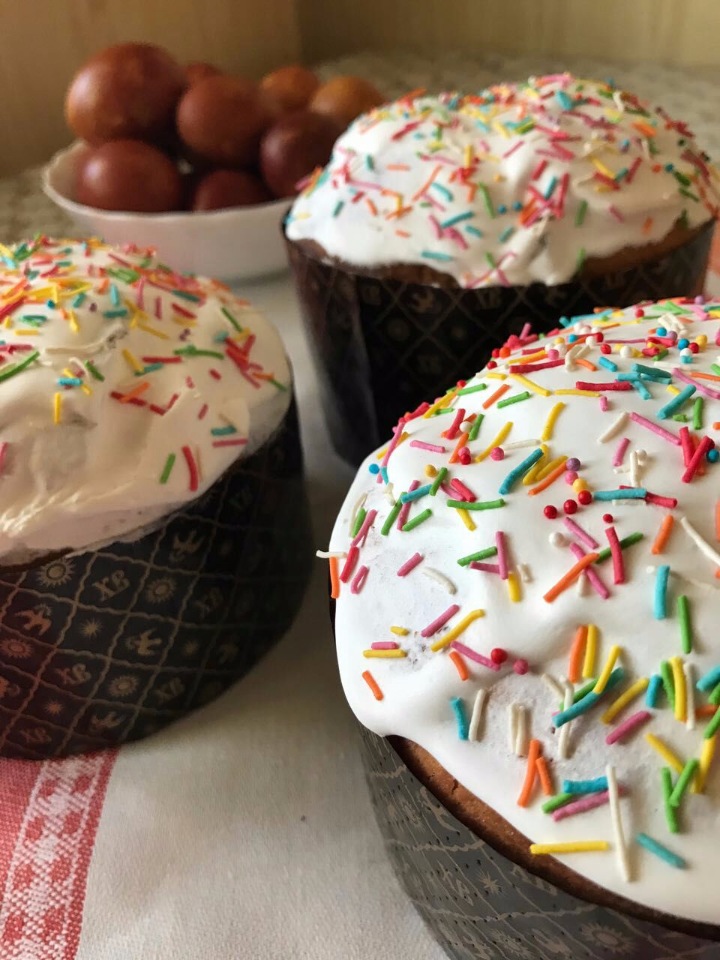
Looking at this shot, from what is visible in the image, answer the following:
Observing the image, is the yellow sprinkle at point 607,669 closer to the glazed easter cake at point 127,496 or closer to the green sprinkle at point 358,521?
the green sprinkle at point 358,521

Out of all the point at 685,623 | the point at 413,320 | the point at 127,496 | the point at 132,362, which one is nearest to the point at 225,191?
the point at 413,320

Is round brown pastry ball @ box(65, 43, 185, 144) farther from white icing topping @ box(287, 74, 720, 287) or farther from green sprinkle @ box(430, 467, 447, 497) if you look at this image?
green sprinkle @ box(430, 467, 447, 497)

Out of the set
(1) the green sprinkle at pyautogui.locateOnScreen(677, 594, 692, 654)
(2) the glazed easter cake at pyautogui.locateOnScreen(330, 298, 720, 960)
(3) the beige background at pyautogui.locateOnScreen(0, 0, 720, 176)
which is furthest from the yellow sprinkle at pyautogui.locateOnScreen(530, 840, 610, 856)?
(3) the beige background at pyautogui.locateOnScreen(0, 0, 720, 176)

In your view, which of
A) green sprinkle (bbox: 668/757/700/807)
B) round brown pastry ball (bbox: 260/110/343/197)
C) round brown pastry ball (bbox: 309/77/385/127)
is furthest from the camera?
round brown pastry ball (bbox: 309/77/385/127)

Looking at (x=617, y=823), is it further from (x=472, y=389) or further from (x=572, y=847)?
(x=472, y=389)

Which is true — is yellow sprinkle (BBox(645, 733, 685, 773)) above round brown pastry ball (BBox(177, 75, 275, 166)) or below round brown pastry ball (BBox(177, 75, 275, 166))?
below

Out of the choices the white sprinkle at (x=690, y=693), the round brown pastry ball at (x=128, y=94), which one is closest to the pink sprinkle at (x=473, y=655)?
the white sprinkle at (x=690, y=693)
